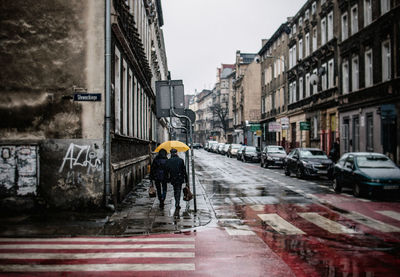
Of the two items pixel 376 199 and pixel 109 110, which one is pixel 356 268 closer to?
pixel 109 110

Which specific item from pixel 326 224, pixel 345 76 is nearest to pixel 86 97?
pixel 326 224

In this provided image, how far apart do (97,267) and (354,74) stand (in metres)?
27.8

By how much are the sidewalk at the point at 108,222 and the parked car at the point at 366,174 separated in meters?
5.70

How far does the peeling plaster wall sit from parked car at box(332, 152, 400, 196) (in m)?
8.82

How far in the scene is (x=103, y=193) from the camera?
12.7m

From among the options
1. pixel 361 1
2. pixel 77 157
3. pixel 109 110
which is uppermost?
pixel 361 1

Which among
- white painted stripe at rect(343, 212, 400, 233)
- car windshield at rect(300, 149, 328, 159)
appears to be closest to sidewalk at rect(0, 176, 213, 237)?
white painted stripe at rect(343, 212, 400, 233)

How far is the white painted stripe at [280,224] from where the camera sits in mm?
9867

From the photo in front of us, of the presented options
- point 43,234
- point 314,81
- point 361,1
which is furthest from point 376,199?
point 314,81

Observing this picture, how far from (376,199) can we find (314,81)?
77.5 ft

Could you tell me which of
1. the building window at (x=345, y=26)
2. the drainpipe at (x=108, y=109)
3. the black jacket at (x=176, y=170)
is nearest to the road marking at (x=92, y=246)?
the drainpipe at (x=108, y=109)

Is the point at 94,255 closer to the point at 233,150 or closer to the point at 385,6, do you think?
the point at 385,6

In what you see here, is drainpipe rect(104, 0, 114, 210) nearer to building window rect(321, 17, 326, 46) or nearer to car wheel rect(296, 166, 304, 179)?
car wheel rect(296, 166, 304, 179)

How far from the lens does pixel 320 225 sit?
1074 cm
